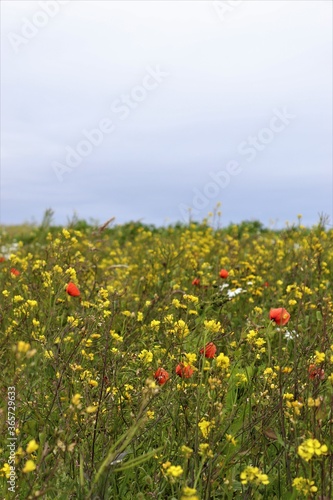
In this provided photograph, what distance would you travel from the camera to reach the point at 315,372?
2.70 metres

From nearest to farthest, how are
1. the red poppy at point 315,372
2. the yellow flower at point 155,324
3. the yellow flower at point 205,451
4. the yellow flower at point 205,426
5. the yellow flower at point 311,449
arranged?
1. the yellow flower at point 311,449
2. the yellow flower at point 205,451
3. the yellow flower at point 205,426
4. the red poppy at point 315,372
5. the yellow flower at point 155,324

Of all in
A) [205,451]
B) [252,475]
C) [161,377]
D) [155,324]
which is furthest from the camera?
[155,324]

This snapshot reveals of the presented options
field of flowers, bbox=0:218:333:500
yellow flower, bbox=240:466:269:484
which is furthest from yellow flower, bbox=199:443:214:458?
yellow flower, bbox=240:466:269:484

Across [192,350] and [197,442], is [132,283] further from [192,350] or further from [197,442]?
[197,442]

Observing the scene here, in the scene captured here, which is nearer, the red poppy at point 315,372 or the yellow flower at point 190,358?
the yellow flower at point 190,358

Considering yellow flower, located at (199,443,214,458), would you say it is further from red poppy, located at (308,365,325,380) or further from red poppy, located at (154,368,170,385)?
red poppy, located at (308,365,325,380)

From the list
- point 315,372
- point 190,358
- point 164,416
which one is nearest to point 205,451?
point 190,358

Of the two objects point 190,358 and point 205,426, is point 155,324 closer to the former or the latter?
point 190,358

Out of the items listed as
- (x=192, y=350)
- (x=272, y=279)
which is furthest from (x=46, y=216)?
(x=192, y=350)

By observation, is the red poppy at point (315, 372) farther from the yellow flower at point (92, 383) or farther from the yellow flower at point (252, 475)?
the yellow flower at point (92, 383)

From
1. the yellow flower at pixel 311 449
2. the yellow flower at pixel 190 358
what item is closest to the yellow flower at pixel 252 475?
the yellow flower at pixel 311 449

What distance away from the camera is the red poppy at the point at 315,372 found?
8.55 ft

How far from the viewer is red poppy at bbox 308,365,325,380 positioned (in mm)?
2607

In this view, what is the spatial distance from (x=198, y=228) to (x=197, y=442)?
9465 millimetres
